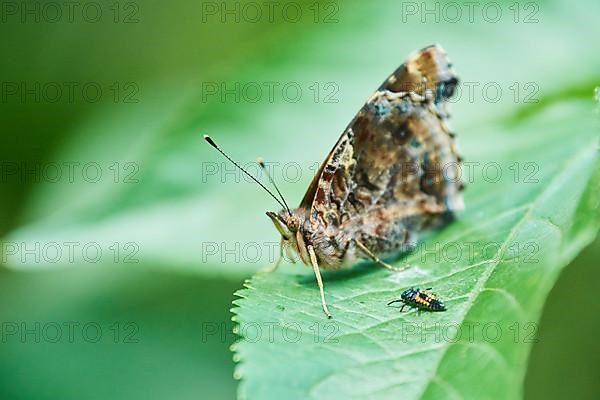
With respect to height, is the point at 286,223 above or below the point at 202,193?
below

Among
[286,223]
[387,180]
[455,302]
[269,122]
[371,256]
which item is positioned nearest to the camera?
[455,302]

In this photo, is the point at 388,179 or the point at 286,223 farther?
the point at 388,179

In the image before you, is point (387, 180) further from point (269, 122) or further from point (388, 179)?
point (269, 122)

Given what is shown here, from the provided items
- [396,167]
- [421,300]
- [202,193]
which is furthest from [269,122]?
[421,300]

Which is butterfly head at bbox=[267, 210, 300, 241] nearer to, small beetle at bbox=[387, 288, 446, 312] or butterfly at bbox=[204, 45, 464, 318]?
butterfly at bbox=[204, 45, 464, 318]

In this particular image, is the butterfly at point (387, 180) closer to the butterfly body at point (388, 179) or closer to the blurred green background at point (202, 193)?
the butterfly body at point (388, 179)

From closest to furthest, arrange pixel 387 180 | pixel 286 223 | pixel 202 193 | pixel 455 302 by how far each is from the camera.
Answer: pixel 455 302 < pixel 286 223 < pixel 387 180 < pixel 202 193
